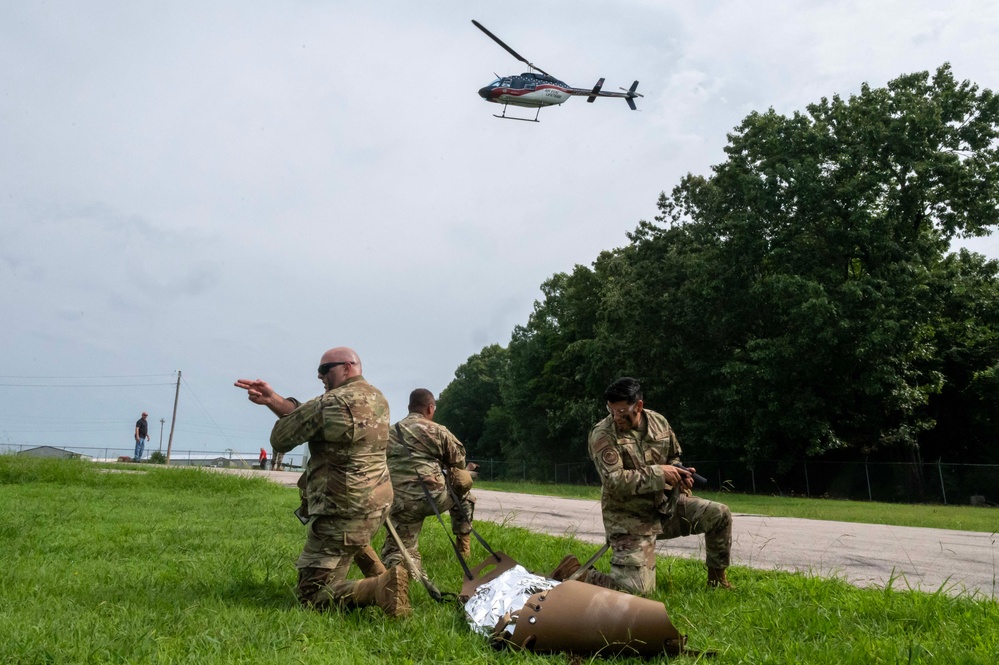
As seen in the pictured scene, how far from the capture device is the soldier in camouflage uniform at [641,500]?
6141 mm

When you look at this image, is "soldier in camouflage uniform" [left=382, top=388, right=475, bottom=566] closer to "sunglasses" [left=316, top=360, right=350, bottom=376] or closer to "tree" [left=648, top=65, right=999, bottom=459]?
"sunglasses" [left=316, top=360, right=350, bottom=376]

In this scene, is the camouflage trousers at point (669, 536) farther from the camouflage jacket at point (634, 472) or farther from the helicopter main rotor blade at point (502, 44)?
the helicopter main rotor blade at point (502, 44)

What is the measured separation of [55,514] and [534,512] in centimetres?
805

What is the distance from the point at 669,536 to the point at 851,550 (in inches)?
196

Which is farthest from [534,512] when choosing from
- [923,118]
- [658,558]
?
[923,118]

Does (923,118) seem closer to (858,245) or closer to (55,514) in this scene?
(858,245)

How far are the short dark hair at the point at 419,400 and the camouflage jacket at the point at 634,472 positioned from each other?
231cm

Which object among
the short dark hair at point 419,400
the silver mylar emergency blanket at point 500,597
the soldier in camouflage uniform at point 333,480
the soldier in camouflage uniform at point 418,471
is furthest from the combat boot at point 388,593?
the short dark hair at point 419,400

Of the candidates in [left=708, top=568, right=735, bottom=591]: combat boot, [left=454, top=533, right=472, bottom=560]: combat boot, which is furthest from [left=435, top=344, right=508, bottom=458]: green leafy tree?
[left=708, top=568, right=735, bottom=591]: combat boot

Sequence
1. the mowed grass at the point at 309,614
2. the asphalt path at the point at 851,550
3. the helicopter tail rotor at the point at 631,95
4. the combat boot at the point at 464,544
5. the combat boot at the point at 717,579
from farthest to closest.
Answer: the helicopter tail rotor at the point at 631,95 → the combat boot at the point at 464,544 → the asphalt path at the point at 851,550 → the combat boot at the point at 717,579 → the mowed grass at the point at 309,614

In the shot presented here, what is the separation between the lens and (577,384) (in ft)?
180

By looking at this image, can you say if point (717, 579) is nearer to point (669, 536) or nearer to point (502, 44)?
point (669, 536)

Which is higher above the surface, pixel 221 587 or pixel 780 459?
pixel 780 459

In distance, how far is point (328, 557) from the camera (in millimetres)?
5855
